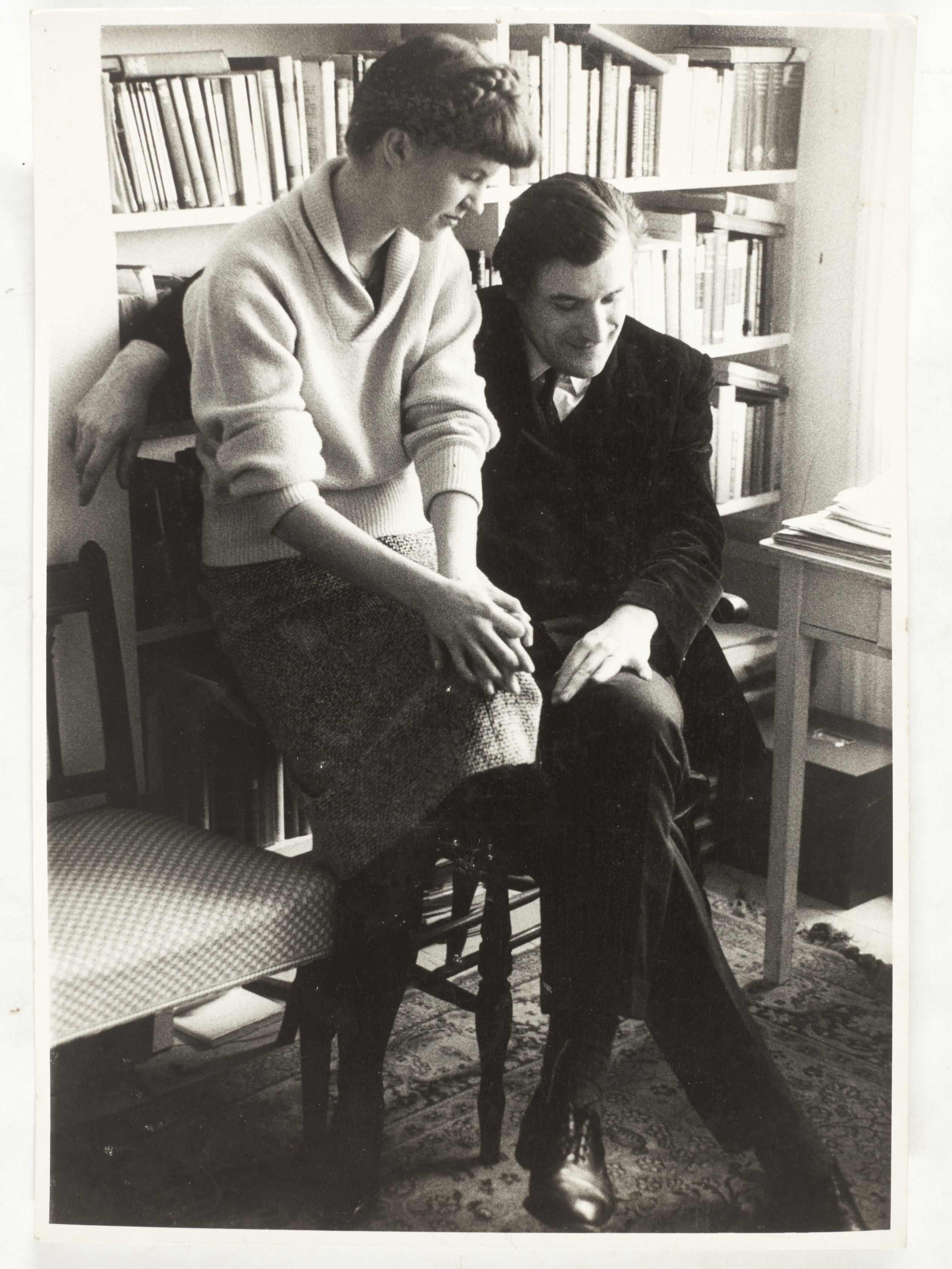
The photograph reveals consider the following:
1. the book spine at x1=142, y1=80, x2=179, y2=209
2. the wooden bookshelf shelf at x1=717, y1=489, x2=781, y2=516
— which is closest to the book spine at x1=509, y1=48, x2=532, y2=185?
the book spine at x1=142, y1=80, x2=179, y2=209

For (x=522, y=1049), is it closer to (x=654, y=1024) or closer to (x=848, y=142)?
(x=654, y=1024)

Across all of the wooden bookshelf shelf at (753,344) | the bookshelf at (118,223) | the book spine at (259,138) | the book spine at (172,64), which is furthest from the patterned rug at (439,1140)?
the book spine at (172,64)

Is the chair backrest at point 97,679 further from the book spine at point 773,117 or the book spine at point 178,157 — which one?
the book spine at point 773,117

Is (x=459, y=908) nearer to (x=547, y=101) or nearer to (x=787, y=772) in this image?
(x=787, y=772)

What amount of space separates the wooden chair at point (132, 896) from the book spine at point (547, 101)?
60cm

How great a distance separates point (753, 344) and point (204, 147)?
65 centimetres

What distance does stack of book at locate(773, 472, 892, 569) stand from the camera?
1391mm

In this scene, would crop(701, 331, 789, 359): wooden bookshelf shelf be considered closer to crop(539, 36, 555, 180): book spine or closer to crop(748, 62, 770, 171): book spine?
crop(748, 62, 770, 171): book spine

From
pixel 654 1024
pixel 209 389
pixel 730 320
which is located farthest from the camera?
pixel 730 320

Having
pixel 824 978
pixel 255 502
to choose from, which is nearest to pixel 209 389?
pixel 255 502

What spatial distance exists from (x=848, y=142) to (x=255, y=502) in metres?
0.69

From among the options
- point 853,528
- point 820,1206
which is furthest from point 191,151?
point 820,1206

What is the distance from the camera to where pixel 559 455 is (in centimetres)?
142

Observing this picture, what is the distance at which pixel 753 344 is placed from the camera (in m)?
1.53
